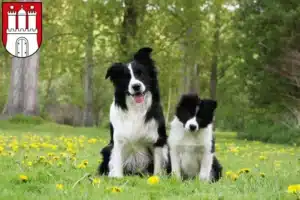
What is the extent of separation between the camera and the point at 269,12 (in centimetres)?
2583

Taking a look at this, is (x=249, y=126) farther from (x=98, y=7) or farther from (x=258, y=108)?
(x=98, y=7)

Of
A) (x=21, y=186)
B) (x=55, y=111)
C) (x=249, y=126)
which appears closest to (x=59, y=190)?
(x=21, y=186)

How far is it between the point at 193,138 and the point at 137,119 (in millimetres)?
787

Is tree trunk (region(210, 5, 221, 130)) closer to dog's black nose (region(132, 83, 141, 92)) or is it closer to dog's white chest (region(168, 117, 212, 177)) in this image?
dog's white chest (region(168, 117, 212, 177))

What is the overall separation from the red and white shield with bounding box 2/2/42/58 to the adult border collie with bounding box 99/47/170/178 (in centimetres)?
1526

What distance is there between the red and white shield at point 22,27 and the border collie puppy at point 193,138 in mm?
15782

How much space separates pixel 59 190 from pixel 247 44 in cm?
2406

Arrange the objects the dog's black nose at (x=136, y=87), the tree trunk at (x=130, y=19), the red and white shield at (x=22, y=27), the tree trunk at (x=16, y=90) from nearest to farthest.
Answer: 1. the dog's black nose at (x=136, y=87)
2. the red and white shield at (x=22, y=27)
3. the tree trunk at (x=16, y=90)
4. the tree trunk at (x=130, y=19)

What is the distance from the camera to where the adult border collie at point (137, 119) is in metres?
6.79

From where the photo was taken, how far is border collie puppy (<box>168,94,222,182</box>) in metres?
6.64

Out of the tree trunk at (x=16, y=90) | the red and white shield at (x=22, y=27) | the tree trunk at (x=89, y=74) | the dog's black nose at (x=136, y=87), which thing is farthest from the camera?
the tree trunk at (x=89, y=74)

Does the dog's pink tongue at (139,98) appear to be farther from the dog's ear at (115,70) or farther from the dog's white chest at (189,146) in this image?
the dog's white chest at (189,146)

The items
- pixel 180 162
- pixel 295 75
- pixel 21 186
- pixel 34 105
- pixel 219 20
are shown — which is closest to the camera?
pixel 21 186

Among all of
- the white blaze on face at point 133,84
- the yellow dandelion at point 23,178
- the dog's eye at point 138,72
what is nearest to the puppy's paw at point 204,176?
the white blaze on face at point 133,84
